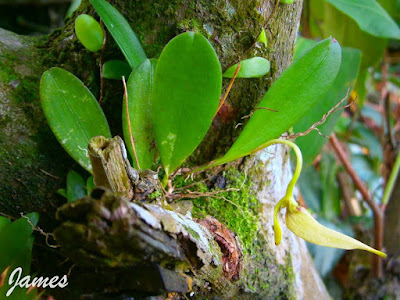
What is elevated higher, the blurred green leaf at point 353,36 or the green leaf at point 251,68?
the green leaf at point 251,68

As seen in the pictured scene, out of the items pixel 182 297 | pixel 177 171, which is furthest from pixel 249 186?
pixel 182 297

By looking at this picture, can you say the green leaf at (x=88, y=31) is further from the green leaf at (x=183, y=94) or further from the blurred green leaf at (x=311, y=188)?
the blurred green leaf at (x=311, y=188)

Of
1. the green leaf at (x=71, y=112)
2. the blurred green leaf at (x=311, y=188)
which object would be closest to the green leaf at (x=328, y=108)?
the green leaf at (x=71, y=112)

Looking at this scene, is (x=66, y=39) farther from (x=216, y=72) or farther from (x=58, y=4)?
(x=58, y=4)

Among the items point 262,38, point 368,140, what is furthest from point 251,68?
point 368,140

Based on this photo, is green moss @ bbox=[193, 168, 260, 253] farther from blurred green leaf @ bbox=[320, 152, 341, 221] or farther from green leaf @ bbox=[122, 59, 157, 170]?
blurred green leaf @ bbox=[320, 152, 341, 221]


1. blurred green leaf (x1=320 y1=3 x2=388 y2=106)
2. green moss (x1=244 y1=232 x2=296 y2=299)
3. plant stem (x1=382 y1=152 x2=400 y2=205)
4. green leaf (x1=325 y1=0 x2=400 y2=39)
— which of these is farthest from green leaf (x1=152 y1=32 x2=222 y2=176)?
plant stem (x1=382 y1=152 x2=400 y2=205)

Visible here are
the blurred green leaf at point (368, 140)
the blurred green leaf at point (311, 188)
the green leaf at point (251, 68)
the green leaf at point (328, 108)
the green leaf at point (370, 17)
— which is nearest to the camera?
the green leaf at point (251, 68)
